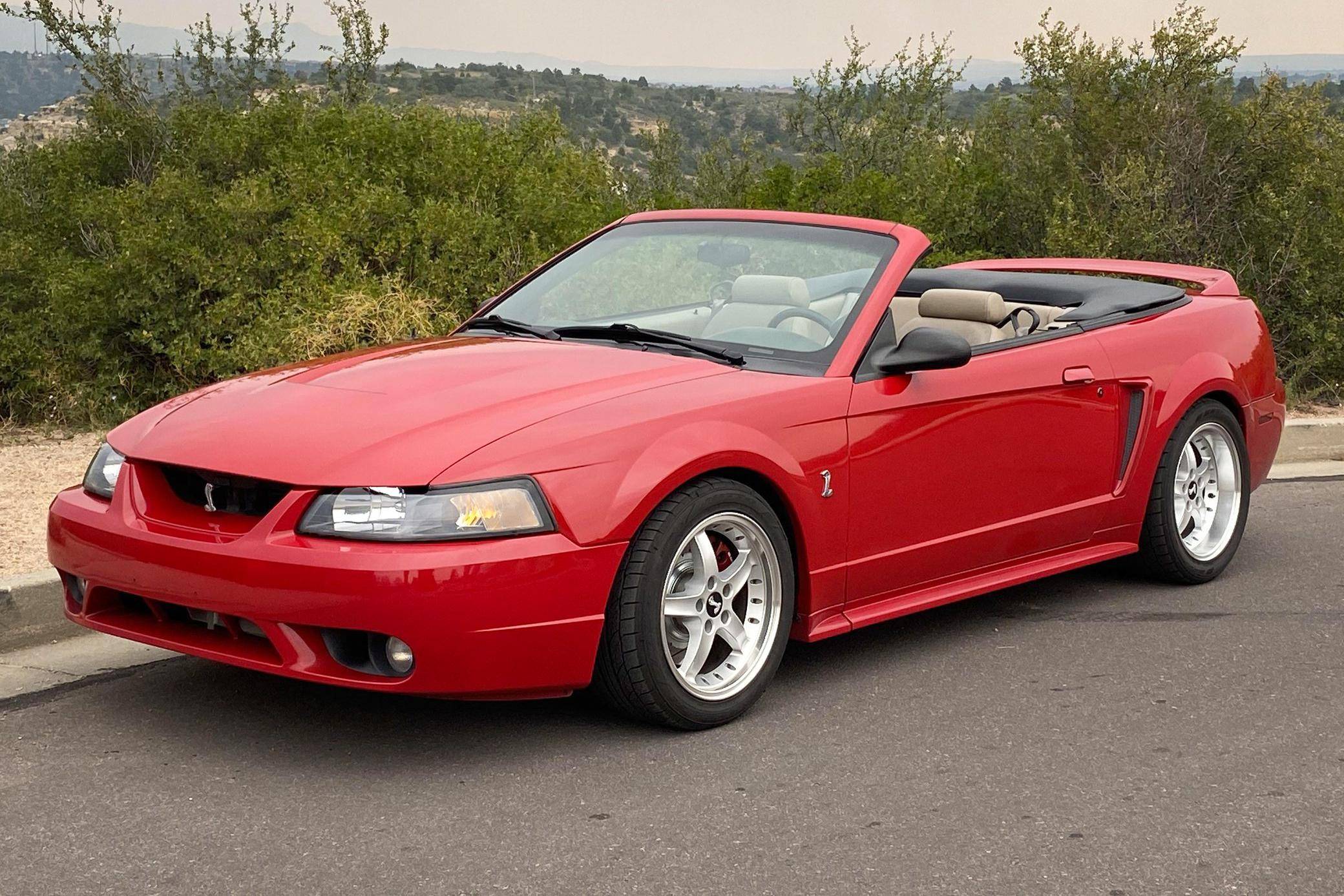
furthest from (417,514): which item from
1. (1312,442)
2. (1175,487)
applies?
(1312,442)

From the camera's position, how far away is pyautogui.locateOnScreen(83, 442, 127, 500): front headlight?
4.54 meters

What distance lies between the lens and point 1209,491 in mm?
6496

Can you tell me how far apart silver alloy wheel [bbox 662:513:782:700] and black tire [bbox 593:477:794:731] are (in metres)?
0.03

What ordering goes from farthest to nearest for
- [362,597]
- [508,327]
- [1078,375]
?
[1078,375]
[508,327]
[362,597]

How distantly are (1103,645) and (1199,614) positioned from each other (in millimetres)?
636

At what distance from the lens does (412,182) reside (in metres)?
11.0

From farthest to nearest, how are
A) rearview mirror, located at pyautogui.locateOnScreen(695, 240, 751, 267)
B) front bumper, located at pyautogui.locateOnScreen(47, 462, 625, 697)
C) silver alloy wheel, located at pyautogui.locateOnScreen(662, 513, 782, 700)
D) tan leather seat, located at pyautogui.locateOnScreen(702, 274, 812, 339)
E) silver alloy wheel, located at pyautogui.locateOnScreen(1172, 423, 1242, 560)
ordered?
silver alloy wheel, located at pyautogui.locateOnScreen(1172, 423, 1242, 560)
rearview mirror, located at pyautogui.locateOnScreen(695, 240, 751, 267)
tan leather seat, located at pyautogui.locateOnScreen(702, 274, 812, 339)
silver alloy wheel, located at pyautogui.locateOnScreen(662, 513, 782, 700)
front bumper, located at pyautogui.locateOnScreen(47, 462, 625, 697)

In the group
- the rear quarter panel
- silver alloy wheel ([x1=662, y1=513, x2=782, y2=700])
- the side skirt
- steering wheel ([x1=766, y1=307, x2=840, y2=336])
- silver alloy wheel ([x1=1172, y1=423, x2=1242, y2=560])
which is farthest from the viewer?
silver alloy wheel ([x1=1172, y1=423, x2=1242, y2=560])

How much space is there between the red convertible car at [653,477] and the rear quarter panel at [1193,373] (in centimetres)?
2

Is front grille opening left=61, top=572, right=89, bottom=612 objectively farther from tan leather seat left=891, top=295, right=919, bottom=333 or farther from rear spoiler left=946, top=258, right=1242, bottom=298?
rear spoiler left=946, top=258, right=1242, bottom=298

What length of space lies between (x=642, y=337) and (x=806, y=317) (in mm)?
527

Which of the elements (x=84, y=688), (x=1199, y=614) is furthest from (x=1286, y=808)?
(x=84, y=688)

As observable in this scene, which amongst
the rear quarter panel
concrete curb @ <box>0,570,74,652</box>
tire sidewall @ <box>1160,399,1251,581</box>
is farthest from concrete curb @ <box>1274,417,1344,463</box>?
concrete curb @ <box>0,570,74,652</box>

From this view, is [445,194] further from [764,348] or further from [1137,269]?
[764,348]
